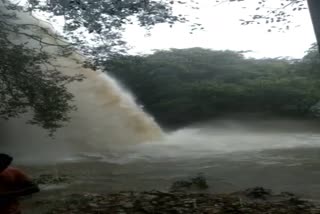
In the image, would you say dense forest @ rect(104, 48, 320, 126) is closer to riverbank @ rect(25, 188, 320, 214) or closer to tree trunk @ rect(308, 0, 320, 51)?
riverbank @ rect(25, 188, 320, 214)

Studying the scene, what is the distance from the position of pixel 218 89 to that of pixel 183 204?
71.4 feet

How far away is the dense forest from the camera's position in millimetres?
28000

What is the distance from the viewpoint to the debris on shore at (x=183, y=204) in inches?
271

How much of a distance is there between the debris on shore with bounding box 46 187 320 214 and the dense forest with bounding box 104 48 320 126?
62.9 ft

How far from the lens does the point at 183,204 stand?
24.0 ft

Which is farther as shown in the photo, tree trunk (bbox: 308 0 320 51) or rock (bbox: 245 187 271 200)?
rock (bbox: 245 187 271 200)

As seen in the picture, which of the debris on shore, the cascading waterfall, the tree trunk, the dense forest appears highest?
the dense forest

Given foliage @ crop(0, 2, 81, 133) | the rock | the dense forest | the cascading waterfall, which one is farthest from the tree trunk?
the dense forest

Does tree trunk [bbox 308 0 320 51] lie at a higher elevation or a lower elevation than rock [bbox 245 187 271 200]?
higher

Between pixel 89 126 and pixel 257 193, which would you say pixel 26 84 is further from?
pixel 89 126

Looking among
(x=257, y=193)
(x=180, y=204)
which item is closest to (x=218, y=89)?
(x=257, y=193)

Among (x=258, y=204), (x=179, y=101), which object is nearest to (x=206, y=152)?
(x=258, y=204)

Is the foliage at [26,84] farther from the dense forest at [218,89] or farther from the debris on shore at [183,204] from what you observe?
the dense forest at [218,89]

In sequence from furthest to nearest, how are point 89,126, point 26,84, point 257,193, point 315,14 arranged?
point 89,126, point 26,84, point 257,193, point 315,14
